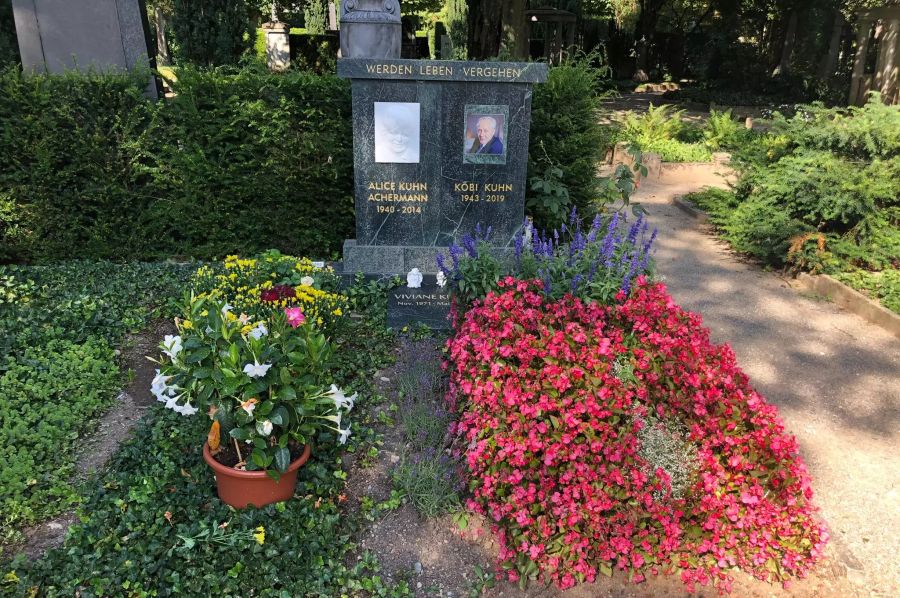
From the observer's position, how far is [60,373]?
4.52m

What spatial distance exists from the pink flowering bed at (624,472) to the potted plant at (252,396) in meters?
0.84

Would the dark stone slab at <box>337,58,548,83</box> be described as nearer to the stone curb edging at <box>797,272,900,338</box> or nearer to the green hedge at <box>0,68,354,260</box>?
the green hedge at <box>0,68,354,260</box>

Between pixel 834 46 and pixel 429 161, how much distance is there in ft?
77.4

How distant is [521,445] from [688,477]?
852mm

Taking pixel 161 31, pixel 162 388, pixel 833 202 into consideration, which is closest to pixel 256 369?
pixel 162 388

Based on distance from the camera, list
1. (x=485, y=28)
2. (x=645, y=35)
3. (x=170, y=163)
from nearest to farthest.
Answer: (x=170, y=163) < (x=485, y=28) < (x=645, y=35)

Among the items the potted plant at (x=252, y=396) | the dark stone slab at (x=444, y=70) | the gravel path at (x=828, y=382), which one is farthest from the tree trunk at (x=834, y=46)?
the potted plant at (x=252, y=396)

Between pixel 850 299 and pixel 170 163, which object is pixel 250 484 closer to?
pixel 170 163

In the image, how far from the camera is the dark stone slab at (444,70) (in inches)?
211

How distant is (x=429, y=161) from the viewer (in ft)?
18.6

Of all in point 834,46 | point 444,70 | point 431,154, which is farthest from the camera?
point 834,46

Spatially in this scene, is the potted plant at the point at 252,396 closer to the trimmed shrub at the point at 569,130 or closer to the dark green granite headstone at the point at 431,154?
the dark green granite headstone at the point at 431,154

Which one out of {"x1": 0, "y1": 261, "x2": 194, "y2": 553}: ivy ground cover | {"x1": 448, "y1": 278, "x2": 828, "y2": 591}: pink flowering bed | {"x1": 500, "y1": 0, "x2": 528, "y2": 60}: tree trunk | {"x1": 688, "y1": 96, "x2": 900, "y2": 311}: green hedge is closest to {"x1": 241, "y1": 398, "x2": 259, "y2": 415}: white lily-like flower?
{"x1": 448, "y1": 278, "x2": 828, "y2": 591}: pink flowering bed

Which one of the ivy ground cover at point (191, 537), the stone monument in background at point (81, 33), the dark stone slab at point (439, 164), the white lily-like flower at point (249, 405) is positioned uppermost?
the stone monument in background at point (81, 33)
